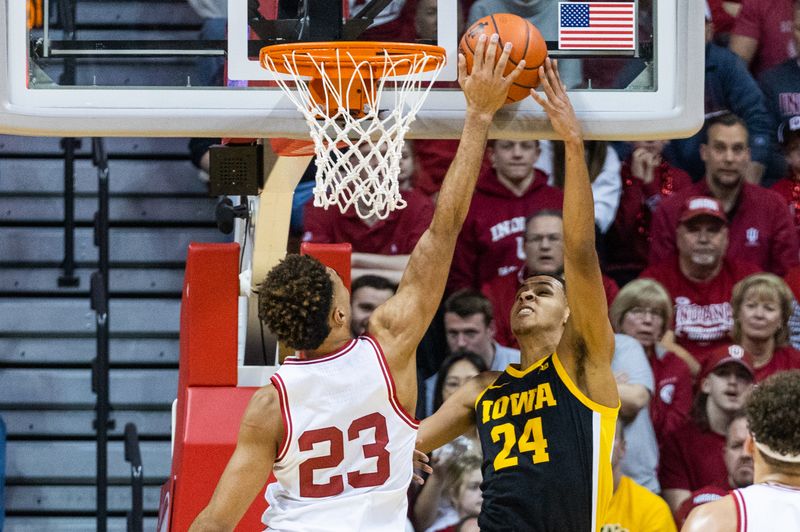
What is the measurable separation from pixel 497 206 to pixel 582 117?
230cm

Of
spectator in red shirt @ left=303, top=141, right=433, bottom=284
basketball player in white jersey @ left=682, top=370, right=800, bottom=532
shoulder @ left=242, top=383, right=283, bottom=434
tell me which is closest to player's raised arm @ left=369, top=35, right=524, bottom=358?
shoulder @ left=242, top=383, right=283, bottom=434

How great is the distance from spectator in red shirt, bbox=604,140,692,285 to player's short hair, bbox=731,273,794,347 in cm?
46

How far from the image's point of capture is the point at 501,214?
605cm

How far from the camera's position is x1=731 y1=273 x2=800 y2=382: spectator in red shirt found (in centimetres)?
603

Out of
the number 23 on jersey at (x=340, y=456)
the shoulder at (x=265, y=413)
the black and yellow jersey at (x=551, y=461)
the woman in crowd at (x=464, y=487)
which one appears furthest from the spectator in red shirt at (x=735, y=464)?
the shoulder at (x=265, y=413)

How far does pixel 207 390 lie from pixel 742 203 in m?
2.99

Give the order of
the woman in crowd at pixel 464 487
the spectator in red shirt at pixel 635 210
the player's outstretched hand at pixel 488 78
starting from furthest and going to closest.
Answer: the spectator in red shirt at pixel 635 210, the woman in crowd at pixel 464 487, the player's outstretched hand at pixel 488 78

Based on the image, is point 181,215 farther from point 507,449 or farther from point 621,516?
point 507,449

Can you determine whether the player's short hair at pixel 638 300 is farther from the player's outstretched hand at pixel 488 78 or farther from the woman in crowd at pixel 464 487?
the player's outstretched hand at pixel 488 78

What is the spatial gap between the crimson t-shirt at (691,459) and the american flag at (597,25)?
101 inches

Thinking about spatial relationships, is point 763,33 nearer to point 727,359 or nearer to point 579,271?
point 727,359

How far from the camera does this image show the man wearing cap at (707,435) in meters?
5.85

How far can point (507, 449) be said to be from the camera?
392cm

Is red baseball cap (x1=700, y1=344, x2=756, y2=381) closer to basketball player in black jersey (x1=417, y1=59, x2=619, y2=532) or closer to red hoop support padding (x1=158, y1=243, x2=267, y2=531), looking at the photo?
basketball player in black jersey (x1=417, y1=59, x2=619, y2=532)
